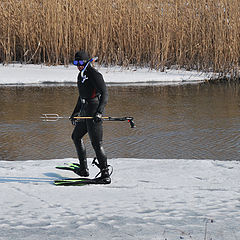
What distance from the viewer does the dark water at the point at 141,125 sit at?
6754mm

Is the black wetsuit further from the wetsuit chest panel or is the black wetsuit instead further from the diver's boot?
the diver's boot

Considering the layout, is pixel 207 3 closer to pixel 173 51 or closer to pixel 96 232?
pixel 173 51

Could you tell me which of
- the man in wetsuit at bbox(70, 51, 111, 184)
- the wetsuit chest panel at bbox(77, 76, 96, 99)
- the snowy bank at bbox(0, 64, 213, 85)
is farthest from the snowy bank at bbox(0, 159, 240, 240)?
the snowy bank at bbox(0, 64, 213, 85)

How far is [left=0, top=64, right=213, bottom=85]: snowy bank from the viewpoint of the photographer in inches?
575

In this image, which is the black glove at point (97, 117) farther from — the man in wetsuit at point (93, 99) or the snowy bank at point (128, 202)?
the snowy bank at point (128, 202)

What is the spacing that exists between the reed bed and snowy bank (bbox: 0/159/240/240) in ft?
33.3

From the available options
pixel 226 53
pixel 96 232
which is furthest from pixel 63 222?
pixel 226 53

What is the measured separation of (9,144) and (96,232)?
378 centimetres

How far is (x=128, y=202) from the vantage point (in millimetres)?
4395

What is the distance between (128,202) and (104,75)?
10900mm

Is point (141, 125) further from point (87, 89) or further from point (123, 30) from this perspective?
point (123, 30)

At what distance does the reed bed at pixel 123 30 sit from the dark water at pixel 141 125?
9.24 feet

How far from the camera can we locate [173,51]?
16.3 meters

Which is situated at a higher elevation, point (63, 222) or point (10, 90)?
point (63, 222)
